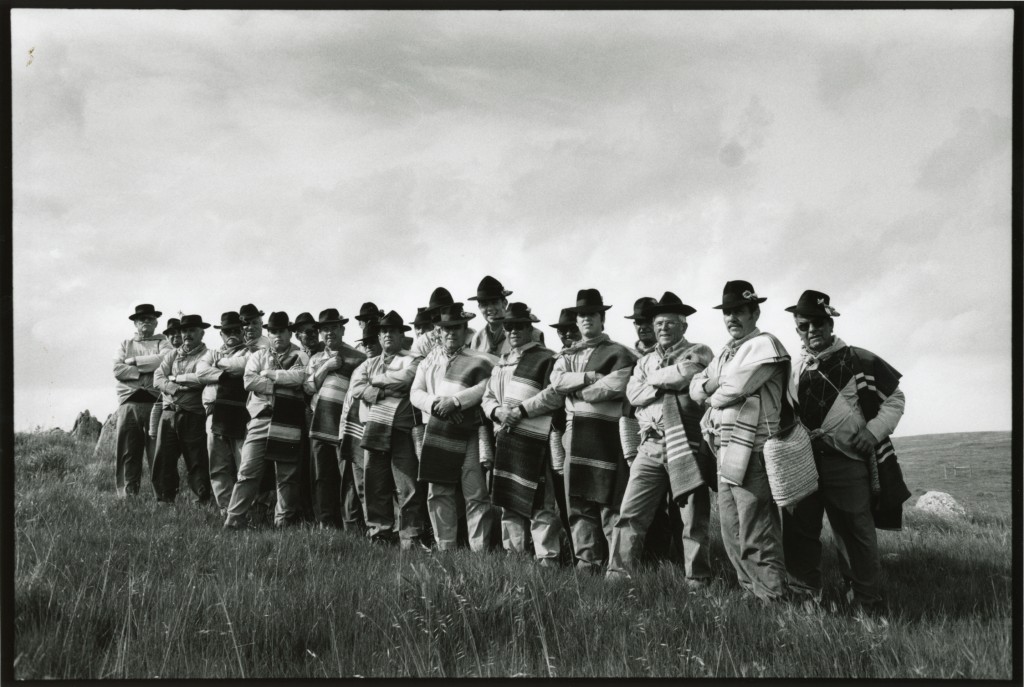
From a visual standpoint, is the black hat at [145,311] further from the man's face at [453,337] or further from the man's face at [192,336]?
the man's face at [453,337]

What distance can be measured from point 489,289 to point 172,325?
543cm

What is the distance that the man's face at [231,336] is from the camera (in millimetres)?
10867

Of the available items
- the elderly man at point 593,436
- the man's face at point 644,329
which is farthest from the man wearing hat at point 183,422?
the man's face at point 644,329

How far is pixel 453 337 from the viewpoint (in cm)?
862

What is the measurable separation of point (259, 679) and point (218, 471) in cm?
582

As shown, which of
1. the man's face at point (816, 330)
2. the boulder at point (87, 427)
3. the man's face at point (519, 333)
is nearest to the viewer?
the man's face at point (816, 330)

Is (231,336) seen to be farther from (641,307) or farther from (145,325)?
(641,307)

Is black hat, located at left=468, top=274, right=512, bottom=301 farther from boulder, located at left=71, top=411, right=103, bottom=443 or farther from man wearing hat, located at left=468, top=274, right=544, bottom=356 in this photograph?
boulder, located at left=71, top=411, right=103, bottom=443

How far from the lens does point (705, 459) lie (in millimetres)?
6930

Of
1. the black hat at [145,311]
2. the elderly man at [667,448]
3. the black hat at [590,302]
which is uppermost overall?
the black hat at [145,311]

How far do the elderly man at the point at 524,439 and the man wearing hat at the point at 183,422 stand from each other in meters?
4.86

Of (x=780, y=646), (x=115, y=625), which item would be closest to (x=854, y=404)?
(x=780, y=646)

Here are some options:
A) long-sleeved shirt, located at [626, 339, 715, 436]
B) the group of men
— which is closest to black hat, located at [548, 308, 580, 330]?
the group of men

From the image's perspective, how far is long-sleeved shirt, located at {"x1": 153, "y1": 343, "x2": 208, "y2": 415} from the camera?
11125 millimetres
